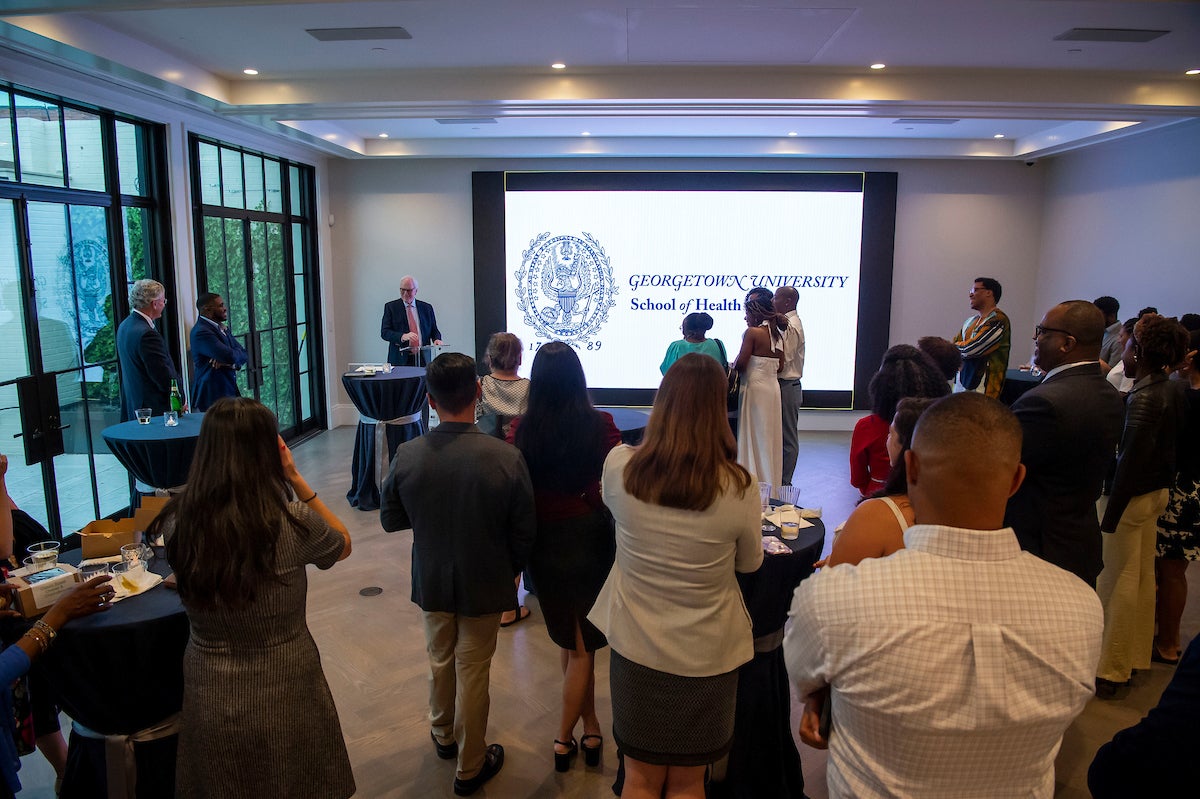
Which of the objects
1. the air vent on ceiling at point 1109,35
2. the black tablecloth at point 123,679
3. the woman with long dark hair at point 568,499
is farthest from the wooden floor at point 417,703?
the air vent on ceiling at point 1109,35

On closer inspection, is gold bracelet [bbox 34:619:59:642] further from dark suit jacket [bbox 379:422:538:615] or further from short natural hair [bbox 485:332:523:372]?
short natural hair [bbox 485:332:523:372]

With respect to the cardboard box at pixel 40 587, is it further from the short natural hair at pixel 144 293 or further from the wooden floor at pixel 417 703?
the short natural hair at pixel 144 293

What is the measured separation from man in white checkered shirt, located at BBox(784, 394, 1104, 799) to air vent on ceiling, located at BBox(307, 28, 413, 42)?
4172 millimetres

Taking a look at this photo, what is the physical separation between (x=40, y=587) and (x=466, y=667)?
125 centimetres

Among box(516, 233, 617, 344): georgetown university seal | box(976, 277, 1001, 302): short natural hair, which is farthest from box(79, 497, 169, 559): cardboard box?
box(516, 233, 617, 344): georgetown university seal

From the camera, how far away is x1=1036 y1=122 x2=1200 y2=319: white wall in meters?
6.26

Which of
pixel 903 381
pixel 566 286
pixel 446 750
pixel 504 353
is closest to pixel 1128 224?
pixel 566 286

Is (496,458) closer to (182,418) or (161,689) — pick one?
(161,689)

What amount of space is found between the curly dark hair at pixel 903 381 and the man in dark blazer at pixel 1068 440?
1.02 ft

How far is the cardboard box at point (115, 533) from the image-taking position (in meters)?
2.38

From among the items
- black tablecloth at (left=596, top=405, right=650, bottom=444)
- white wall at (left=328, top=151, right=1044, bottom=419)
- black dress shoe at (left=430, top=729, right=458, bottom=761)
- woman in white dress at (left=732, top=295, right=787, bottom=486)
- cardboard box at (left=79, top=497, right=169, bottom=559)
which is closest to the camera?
cardboard box at (left=79, top=497, right=169, bottom=559)

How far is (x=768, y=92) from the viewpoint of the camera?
5.34 metres

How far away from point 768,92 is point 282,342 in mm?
5291

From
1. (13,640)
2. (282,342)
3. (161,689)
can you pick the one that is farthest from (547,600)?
(282,342)
